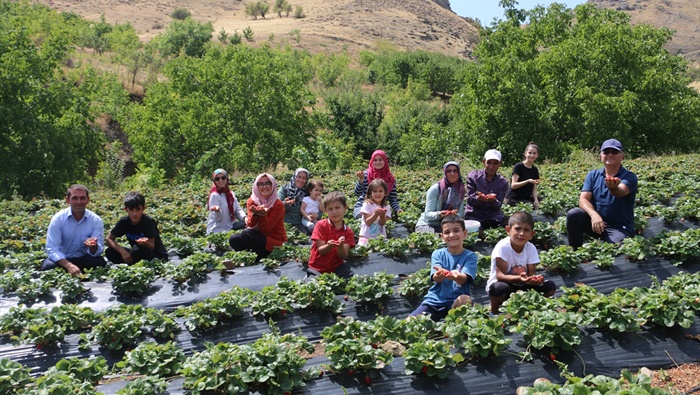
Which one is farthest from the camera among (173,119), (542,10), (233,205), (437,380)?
(542,10)

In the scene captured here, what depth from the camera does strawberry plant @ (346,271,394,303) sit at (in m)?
5.14

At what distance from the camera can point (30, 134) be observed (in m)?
19.4

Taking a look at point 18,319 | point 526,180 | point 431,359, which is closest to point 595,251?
point 526,180

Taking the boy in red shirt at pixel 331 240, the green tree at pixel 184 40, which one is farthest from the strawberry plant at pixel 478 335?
the green tree at pixel 184 40

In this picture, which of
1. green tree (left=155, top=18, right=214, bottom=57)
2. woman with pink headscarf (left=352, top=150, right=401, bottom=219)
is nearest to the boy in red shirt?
woman with pink headscarf (left=352, top=150, right=401, bottom=219)

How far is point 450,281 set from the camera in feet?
15.7

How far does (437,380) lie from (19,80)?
66.9 feet

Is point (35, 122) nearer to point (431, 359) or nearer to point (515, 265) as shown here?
point (515, 265)

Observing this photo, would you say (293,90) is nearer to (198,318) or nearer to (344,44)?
(198,318)

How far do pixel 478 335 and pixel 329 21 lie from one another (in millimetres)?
78698

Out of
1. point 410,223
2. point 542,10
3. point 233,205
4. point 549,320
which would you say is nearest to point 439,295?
point 549,320

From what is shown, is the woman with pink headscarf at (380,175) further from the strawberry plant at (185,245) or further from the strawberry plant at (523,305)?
the strawberry plant at (523,305)

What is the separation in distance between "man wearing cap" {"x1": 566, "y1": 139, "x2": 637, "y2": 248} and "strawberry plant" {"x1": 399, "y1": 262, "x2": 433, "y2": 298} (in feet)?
6.73

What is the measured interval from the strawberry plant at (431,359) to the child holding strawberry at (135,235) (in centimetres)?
416
